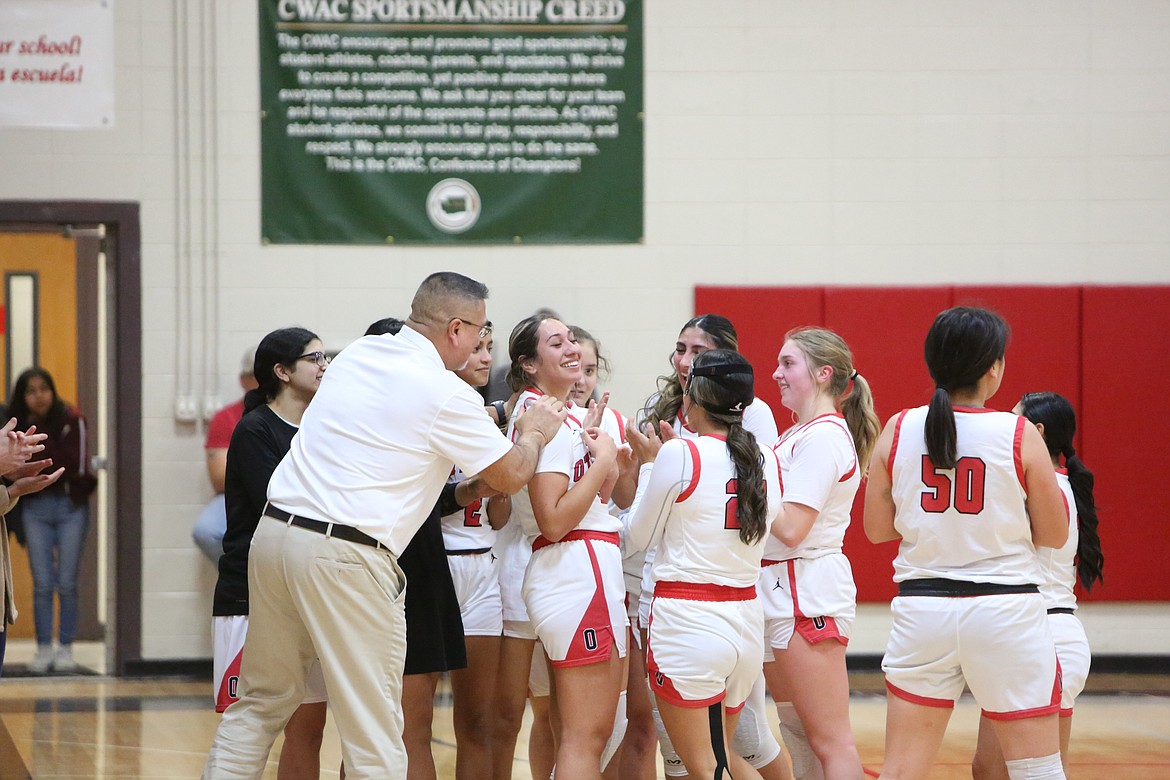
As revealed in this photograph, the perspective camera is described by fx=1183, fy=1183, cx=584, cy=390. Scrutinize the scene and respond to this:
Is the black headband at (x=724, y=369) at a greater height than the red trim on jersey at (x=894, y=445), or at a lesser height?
greater

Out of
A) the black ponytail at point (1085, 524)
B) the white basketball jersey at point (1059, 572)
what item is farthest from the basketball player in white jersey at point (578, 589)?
the black ponytail at point (1085, 524)

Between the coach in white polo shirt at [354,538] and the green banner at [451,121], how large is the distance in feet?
12.3

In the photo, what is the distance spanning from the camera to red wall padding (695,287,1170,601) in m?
6.79

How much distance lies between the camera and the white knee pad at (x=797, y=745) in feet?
12.0

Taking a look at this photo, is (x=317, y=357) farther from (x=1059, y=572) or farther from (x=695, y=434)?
(x=1059, y=572)

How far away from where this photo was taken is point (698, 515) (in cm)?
309

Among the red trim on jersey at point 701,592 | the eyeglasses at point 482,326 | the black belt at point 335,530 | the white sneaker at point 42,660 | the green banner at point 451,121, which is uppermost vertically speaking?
the green banner at point 451,121

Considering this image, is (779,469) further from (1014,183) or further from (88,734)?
(1014,183)

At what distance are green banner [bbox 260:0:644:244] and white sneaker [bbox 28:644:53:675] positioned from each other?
2743 millimetres

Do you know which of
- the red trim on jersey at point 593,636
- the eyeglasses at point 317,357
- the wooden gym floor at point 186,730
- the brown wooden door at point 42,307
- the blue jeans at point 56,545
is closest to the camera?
the red trim on jersey at point 593,636

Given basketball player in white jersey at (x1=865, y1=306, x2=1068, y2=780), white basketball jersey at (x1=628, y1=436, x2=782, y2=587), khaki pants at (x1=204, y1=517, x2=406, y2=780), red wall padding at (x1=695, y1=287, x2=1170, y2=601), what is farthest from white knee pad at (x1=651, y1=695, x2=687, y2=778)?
red wall padding at (x1=695, y1=287, x2=1170, y2=601)

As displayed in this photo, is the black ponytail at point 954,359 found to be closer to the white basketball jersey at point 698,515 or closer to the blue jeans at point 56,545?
the white basketball jersey at point 698,515

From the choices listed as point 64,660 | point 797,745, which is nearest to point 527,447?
point 797,745

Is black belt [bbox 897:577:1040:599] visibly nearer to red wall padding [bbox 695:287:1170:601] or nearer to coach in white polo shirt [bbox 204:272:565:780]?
coach in white polo shirt [bbox 204:272:565:780]
